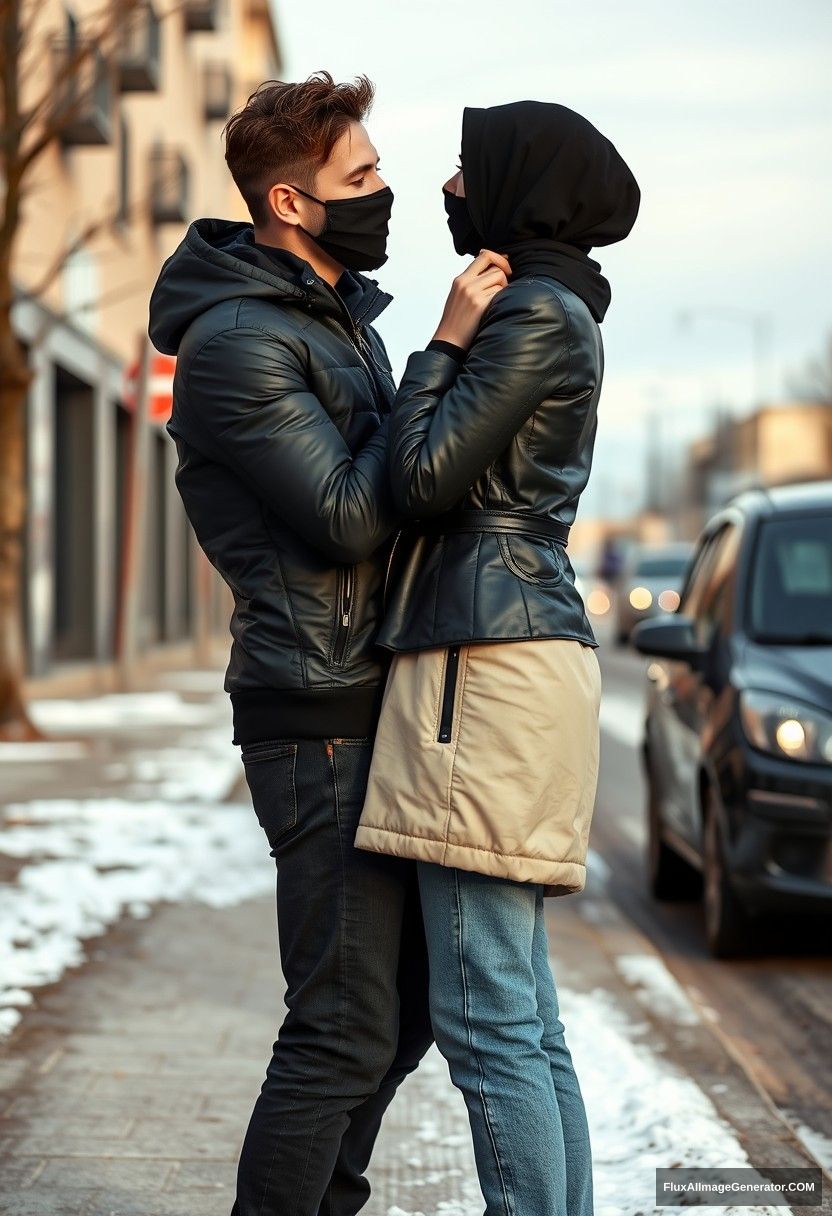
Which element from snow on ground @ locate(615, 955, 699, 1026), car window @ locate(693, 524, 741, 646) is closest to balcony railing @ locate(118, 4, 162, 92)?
car window @ locate(693, 524, 741, 646)

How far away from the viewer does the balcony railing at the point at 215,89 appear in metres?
36.0

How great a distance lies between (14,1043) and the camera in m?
4.87

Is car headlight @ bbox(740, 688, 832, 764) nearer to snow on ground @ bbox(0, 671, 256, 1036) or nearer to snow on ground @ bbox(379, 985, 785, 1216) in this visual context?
snow on ground @ bbox(379, 985, 785, 1216)

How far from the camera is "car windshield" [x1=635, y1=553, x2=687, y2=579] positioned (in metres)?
35.2

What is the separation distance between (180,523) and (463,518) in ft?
109

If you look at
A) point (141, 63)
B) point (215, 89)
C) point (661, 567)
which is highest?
point (215, 89)

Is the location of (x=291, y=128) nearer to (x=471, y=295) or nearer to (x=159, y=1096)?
(x=471, y=295)

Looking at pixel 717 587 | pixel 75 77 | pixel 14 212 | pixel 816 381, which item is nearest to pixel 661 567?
pixel 75 77

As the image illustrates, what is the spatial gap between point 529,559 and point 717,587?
459cm

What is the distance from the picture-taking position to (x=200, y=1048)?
16.1 ft

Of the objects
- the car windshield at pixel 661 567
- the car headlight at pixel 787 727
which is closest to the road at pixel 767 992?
the car headlight at pixel 787 727

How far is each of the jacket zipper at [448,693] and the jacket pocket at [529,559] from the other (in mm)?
149

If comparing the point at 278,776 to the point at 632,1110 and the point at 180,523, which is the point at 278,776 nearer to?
the point at 632,1110

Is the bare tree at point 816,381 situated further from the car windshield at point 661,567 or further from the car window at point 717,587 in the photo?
the car window at point 717,587
